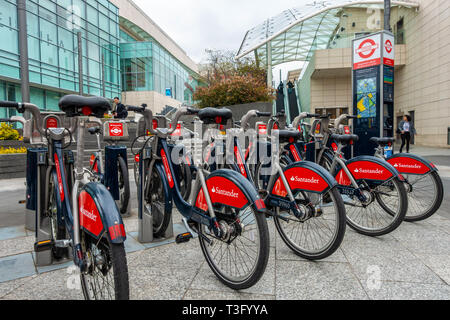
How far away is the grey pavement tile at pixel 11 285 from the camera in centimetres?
242

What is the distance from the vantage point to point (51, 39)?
873 inches

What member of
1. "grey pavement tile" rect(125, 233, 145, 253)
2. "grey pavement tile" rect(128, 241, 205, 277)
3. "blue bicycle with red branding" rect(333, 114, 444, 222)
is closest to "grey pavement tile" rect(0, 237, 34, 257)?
"grey pavement tile" rect(125, 233, 145, 253)

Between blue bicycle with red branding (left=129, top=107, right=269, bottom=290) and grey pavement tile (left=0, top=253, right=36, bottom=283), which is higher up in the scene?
blue bicycle with red branding (left=129, top=107, right=269, bottom=290)

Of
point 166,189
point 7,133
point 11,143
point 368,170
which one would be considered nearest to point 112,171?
point 166,189

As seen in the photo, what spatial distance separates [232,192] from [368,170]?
202 centimetres

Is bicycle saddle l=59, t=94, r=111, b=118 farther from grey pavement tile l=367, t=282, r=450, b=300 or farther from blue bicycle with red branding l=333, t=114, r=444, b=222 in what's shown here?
blue bicycle with red branding l=333, t=114, r=444, b=222

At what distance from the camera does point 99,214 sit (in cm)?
180

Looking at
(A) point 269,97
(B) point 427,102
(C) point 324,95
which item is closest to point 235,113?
(A) point 269,97

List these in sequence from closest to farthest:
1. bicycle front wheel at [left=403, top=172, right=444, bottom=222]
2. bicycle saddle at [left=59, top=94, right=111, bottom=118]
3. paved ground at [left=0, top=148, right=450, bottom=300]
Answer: bicycle saddle at [left=59, top=94, right=111, bottom=118] → paved ground at [left=0, top=148, right=450, bottom=300] → bicycle front wheel at [left=403, top=172, right=444, bottom=222]

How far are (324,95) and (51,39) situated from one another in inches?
827

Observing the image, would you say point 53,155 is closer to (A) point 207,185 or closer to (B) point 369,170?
(A) point 207,185

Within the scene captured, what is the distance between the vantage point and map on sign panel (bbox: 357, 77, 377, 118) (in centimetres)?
731

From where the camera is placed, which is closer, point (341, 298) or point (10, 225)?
point (341, 298)

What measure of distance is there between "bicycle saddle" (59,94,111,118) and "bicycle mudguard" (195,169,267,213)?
0.95 meters
